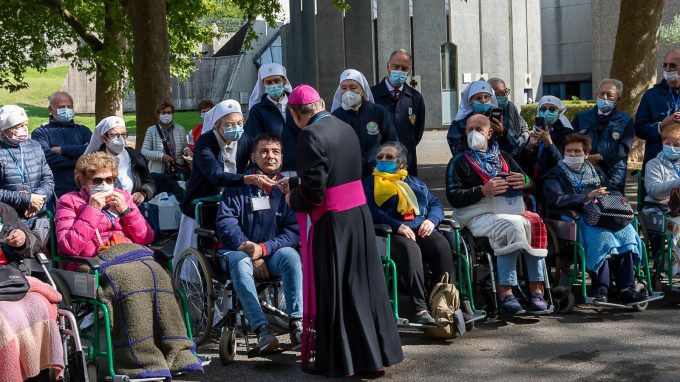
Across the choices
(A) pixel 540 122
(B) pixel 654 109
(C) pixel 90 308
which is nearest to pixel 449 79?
(B) pixel 654 109

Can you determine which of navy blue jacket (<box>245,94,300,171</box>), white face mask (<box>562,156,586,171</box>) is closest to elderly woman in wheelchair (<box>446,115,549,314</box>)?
white face mask (<box>562,156,586,171</box>)

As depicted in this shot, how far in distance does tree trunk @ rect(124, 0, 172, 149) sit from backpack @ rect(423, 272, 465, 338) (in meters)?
9.49

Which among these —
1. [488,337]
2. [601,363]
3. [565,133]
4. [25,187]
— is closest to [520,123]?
[565,133]

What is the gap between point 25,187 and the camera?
8461mm

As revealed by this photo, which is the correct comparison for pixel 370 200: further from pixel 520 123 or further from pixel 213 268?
pixel 520 123

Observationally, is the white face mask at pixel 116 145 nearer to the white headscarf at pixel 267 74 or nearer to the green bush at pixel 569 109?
the white headscarf at pixel 267 74

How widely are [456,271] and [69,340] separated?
3.21 metres

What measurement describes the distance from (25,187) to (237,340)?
206 centimetres

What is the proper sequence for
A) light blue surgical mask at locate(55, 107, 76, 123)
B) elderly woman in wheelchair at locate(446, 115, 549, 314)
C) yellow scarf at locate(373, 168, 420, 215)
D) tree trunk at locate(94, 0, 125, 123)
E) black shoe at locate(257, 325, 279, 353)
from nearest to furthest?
1. black shoe at locate(257, 325, 279, 353)
2. yellow scarf at locate(373, 168, 420, 215)
3. elderly woman in wheelchair at locate(446, 115, 549, 314)
4. light blue surgical mask at locate(55, 107, 76, 123)
5. tree trunk at locate(94, 0, 125, 123)

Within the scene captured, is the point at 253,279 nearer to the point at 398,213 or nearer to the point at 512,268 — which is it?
the point at 398,213

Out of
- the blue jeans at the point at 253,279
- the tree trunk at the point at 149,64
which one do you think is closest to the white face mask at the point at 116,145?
the blue jeans at the point at 253,279

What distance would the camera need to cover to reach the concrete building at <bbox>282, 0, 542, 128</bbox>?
37.2 metres

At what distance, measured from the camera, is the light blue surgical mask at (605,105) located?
31.9 feet

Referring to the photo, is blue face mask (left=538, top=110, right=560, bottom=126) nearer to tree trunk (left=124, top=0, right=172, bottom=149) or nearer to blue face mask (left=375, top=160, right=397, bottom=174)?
blue face mask (left=375, top=160, right=397, bottom=174)
